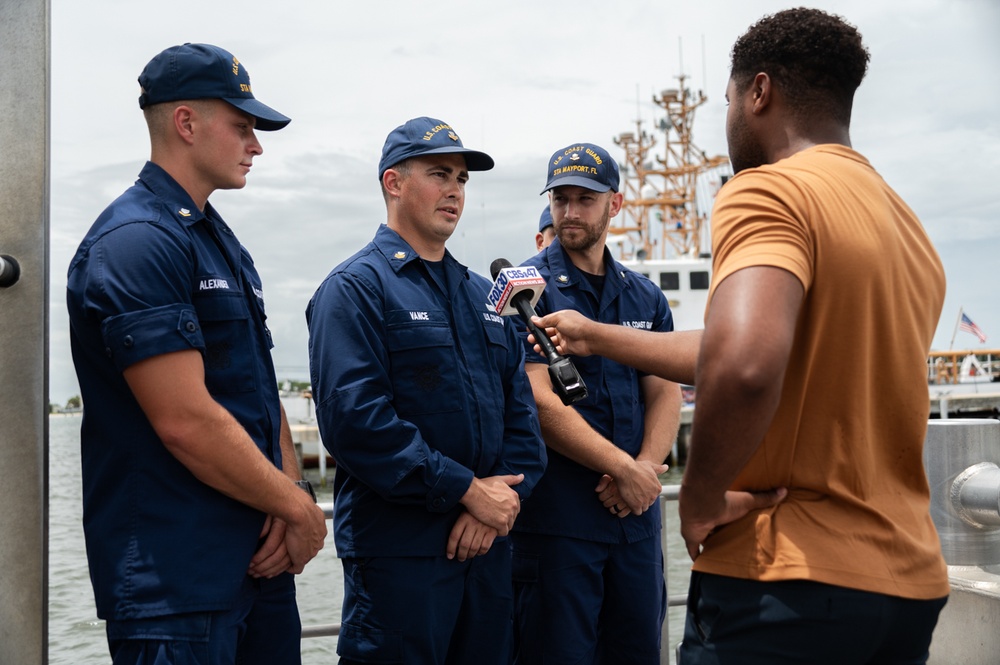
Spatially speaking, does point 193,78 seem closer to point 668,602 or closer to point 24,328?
point 24,328

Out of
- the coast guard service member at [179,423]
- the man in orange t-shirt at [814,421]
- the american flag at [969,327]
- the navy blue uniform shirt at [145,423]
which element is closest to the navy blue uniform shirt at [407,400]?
the coast guard service member at [179,423]

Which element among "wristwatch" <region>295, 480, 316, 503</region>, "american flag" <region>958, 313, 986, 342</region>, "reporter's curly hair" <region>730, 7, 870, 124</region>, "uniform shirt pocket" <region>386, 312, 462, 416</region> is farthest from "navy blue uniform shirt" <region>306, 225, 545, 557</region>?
"american flag" <region>958, 313, 986, 342</region>

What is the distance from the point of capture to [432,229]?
115 inches

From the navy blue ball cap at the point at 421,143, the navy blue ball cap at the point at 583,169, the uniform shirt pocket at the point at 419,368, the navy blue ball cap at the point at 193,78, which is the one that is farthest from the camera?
the navy blue ball cap at the point at 583,169

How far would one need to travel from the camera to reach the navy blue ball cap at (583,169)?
3.53 metres

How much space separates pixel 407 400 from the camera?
8.67 ft

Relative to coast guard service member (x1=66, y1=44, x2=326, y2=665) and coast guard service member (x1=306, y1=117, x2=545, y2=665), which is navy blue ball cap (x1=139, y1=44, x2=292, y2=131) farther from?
coast guard service member (x1=306, y1=117, x2=545, y2=665)

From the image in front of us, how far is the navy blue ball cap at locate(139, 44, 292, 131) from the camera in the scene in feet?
7.54

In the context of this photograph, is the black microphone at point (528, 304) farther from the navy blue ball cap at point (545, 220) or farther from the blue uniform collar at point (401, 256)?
the navy blue ball cap at point (545, 220)

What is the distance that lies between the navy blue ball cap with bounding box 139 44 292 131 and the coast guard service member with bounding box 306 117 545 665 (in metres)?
0.62

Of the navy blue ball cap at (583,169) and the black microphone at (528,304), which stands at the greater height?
the navy blue ball cap at (583,169)

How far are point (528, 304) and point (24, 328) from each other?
1.40 metres

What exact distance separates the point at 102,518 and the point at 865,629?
1583 mm

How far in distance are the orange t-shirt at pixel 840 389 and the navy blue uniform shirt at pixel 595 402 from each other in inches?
59.5
